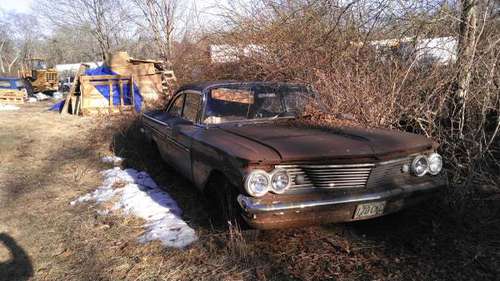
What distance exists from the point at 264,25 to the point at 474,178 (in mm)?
5532

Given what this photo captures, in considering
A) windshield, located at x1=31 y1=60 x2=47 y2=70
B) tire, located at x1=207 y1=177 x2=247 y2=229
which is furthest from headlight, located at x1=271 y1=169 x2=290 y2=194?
windshield, located at x1=31 y1=60 x2=47 y2=70

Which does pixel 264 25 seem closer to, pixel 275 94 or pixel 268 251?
pixel 275 94

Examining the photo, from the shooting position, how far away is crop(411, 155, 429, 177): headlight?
3.52 metres

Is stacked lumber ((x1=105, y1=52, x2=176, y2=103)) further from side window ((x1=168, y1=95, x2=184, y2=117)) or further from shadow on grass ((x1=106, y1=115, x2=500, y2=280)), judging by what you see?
shadow on grass ((x1=106, y1=115, x2=500, y2=280))

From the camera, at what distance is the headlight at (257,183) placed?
9.93 ft

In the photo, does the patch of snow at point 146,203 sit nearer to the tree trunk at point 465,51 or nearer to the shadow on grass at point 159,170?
the shadow on grass at point 159,170

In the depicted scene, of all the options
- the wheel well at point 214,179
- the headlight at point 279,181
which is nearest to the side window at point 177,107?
the wheel well at point 214,179

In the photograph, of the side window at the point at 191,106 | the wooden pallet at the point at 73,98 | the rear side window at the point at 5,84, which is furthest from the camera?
the rear side window at the point at 5,84

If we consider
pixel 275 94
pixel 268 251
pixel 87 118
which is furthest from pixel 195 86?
pixel 87 118

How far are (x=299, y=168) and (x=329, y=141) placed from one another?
469 millimetres

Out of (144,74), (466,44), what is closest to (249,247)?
(466,44)

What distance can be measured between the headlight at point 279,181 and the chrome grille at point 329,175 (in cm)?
5

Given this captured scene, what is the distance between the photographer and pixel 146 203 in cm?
479

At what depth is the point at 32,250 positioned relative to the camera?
12.4ft
